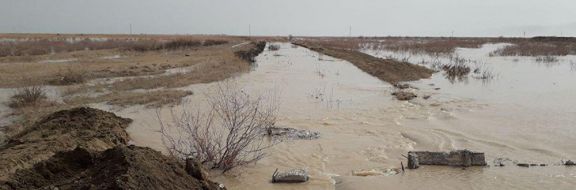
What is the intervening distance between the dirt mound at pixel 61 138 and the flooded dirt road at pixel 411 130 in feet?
2.57

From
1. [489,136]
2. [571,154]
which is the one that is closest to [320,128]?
[489,136]

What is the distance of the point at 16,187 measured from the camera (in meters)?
4.95

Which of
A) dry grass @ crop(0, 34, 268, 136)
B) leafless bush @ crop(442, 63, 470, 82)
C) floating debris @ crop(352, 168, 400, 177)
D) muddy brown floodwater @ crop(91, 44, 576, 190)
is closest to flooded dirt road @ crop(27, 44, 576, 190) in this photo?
muddy brown floodwater @ crop(91, 44, 576, 190)

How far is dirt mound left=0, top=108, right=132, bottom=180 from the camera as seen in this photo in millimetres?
6527

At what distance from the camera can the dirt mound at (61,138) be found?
6527mm

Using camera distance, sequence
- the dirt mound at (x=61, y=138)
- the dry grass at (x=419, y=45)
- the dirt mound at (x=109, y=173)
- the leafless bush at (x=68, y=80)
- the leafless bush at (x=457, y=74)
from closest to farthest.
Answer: the dirt mound at (x=109, y=173)
the dirt mound at (x=61, y=138)
the leafless bush at (x=68, y=80)
the leafless bush at (x=457, y=74)
the dry grass at (x=419, y=45)

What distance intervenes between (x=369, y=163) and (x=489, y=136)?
11.4 ft

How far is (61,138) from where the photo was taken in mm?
7754

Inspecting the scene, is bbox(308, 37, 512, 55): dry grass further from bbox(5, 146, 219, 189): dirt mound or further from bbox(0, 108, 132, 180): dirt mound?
bbox(5, 146, 219, 189): dirt mound

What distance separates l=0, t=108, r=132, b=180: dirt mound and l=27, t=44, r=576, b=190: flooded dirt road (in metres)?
0.78

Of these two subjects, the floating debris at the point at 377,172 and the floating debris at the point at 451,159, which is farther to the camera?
the floating debris at the point at 451,159

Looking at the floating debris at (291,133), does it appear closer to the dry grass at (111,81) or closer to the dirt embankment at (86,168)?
the dirt embankment at (86,168)

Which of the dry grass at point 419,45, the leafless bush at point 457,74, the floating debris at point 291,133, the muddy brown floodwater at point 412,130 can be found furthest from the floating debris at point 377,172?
the dry grass at point 419,45

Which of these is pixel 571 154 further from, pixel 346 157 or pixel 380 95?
pixel 380 95
